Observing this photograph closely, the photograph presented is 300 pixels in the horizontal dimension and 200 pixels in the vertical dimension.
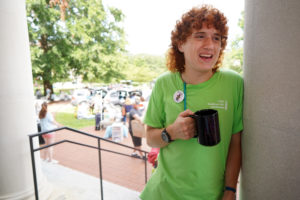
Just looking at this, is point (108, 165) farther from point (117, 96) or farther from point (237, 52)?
point (117, 96)

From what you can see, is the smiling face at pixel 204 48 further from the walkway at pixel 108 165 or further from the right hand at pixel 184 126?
the walkway at pixel 108 165

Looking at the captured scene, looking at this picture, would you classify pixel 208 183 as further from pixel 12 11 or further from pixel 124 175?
pixel 124 175

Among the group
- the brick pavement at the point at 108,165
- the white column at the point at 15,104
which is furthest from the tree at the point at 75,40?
the white column at the point at 15,104

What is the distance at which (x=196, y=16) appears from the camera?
129 centimetres

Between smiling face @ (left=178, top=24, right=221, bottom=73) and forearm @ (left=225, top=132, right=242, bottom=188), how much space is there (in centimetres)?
45

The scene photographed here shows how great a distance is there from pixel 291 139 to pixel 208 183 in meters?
0.54

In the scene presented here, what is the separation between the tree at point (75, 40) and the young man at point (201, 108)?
1754 centimetres

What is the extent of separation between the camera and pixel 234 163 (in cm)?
128

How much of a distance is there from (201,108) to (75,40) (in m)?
19.8

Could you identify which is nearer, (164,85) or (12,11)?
(164,85)

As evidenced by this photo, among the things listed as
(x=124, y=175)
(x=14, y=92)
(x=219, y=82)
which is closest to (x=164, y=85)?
(x=219, y=82)

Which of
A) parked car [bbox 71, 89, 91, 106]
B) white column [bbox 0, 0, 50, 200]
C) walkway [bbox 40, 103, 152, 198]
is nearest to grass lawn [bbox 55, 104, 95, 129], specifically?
parked car [bbox 71, 89, 91, 106]

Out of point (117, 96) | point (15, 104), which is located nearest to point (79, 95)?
point (117, 96)

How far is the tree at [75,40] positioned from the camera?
669 inches
